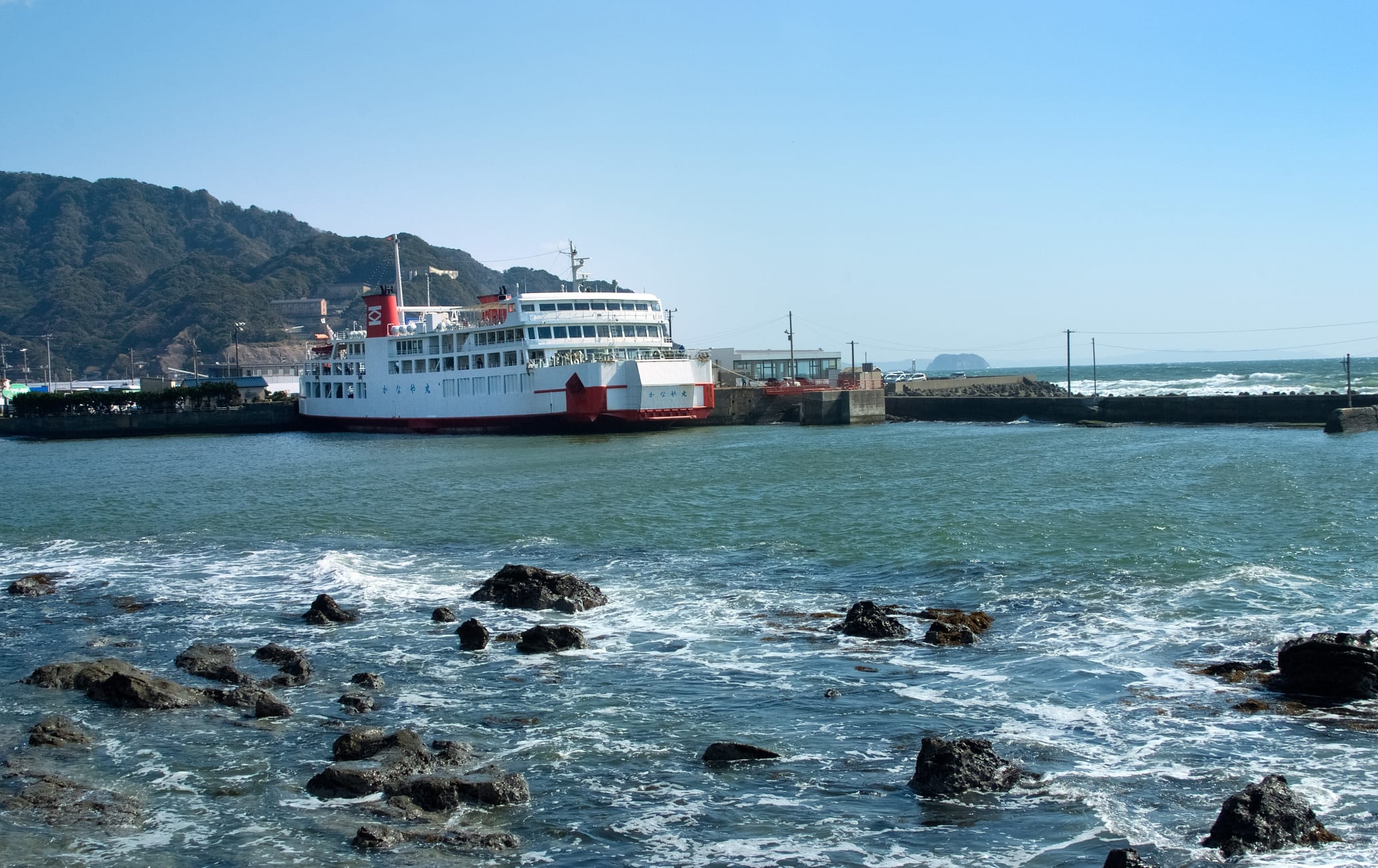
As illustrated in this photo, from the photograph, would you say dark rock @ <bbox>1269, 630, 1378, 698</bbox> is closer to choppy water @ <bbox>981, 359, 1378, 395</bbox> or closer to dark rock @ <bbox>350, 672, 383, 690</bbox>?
dark rock @ <bbox>350, 672, 383, 690</bbox>

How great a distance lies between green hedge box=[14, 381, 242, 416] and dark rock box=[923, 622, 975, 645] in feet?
201

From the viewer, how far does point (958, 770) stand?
8438 millimetres

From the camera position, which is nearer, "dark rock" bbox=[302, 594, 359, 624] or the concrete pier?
"dark rock" bbox=[302, 594, 359, 624]

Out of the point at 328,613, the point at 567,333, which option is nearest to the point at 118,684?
the point at 328,613

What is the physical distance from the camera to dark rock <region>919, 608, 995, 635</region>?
1320 cm

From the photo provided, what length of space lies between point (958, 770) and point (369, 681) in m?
6.75

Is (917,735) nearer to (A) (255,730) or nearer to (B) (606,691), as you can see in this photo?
(B) (606,691)

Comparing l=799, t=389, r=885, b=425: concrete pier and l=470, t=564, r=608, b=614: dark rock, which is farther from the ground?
l=799, t=389, r=885, b=425: concrete pier

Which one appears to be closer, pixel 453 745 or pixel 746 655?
pixel 453 745

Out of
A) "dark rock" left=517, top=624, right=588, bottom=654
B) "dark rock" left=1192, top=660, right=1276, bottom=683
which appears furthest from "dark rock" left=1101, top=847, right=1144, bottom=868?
"dark rock" left=517, top=624, right=588, bottom=654

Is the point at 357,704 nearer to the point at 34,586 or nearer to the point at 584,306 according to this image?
the point at 34,586

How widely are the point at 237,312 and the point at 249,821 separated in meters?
189

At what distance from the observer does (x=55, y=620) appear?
15.3m

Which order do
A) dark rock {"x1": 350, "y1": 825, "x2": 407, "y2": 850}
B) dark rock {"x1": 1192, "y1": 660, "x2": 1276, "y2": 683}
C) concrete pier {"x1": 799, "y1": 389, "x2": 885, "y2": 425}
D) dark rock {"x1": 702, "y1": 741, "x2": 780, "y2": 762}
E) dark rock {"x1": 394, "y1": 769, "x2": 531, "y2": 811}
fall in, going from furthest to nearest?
1. concrete pier {"x1": 799, "y1": 389, "x2": 885, "y2": 425}
2. dark rock {"x1": 1192, "y1": 660, "x2": 1276, "y2": 683}
3. dark rock {"x1": 702, "y1": 741, "x2": 780, "y2": 762}
4. dark rock {"x1": 394, "y1": 769, "x2": 531, "y2": 811}
5. dark rock {"x1": 350, "y1": 825, "x2": 407, "y2": 850}
